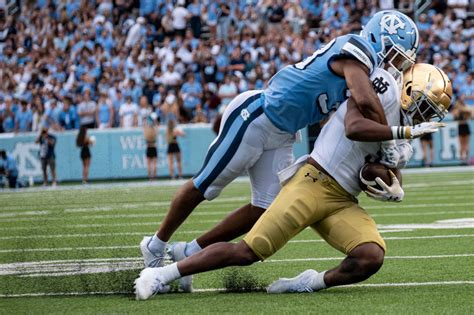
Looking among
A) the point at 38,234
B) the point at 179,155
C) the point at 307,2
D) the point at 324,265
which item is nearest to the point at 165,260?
the point at 324,265

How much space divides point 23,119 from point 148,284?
16564 mm

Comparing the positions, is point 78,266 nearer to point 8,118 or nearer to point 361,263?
point 361,263

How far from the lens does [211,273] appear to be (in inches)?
263

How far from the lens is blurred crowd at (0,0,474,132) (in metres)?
20.9

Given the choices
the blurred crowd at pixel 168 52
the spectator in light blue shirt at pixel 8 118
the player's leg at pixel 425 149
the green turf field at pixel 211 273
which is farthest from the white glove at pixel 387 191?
the spectator in light blue shirt at pixel 8 118

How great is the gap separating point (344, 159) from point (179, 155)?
14139mm

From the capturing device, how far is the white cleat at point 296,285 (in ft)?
18.4

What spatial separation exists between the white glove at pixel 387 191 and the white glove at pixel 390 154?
0.05 metres

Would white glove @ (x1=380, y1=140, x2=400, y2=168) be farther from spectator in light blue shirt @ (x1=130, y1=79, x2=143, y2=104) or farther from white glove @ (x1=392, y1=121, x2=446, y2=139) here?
spectator in light blue shirt @ (x1=130, y1=79, x2=143, y2=104)

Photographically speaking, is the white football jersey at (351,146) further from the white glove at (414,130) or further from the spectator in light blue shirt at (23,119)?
the spectator in light blue shirt at (23,119)

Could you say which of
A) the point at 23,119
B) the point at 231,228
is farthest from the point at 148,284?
the point at 23,119

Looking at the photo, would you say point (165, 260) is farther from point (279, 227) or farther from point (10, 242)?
point (10, 242)

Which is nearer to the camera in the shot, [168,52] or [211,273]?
[211,273]

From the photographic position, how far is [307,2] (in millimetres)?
23469
